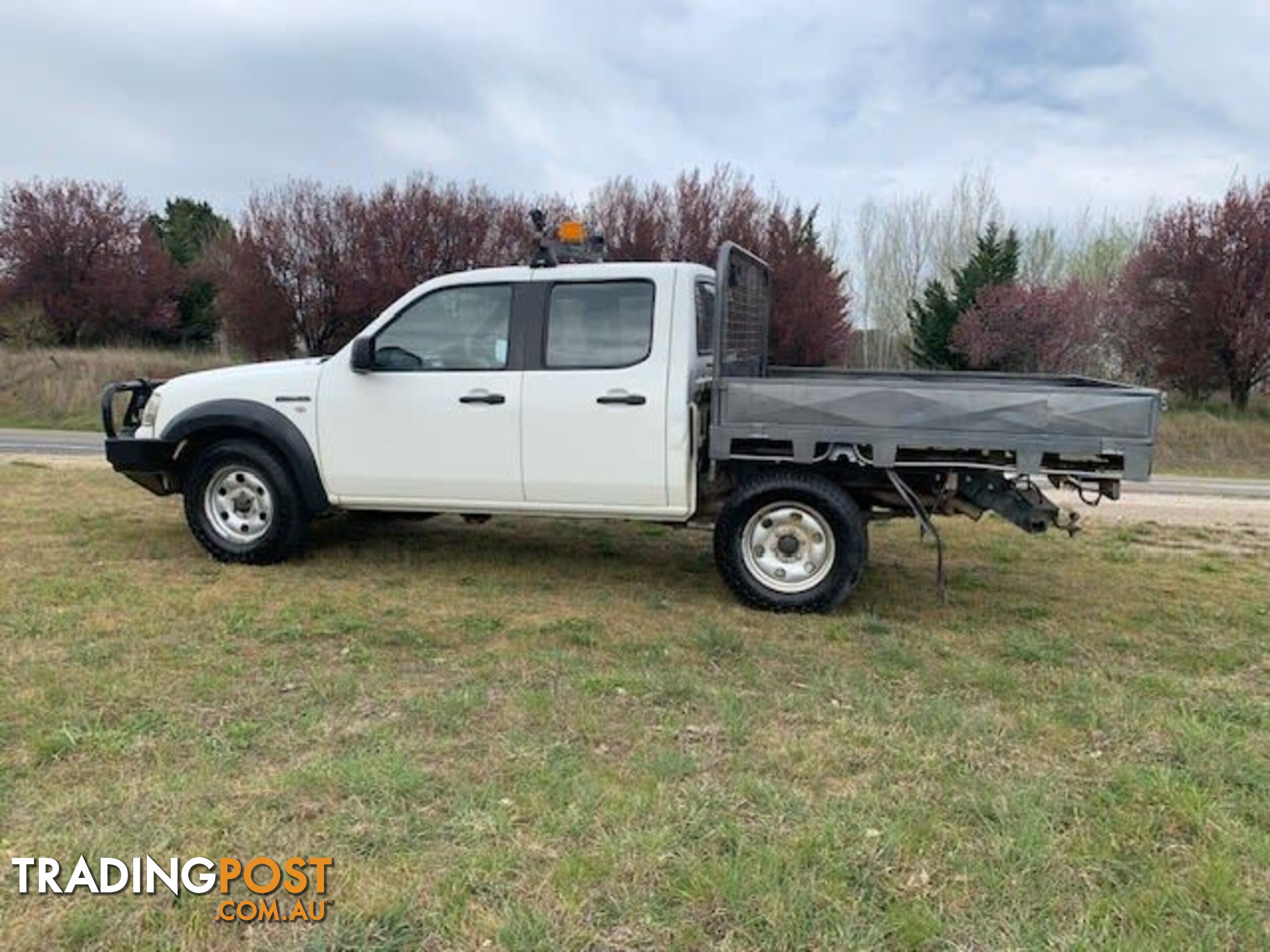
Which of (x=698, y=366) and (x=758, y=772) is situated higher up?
(x=698, y=366)

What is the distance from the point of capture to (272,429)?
5.98 meters

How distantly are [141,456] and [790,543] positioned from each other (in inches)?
165

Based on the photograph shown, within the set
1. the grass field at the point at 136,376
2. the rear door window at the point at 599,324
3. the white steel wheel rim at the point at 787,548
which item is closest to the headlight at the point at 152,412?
the rear door window at the point at 599,324

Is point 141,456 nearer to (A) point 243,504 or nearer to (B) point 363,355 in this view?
(A) point 243,504

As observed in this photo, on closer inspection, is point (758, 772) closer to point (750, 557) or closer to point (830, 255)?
point (750, 557)

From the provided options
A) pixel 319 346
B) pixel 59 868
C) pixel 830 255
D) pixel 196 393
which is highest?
pixel 830 255

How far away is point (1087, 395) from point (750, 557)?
6.43 ft

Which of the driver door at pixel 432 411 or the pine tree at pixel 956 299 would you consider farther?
the pine tree at pixel 956 299

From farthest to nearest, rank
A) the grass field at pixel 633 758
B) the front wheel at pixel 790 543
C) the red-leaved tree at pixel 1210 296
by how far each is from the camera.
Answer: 1. the red-leaved tree at pixel 1210 296
2. the front wheel at pixel 790 543
3. the grass field at pixel 633 758

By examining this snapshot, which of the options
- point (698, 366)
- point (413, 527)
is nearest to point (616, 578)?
point (698, 366)

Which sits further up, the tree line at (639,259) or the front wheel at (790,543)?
the tree line at (639,259)

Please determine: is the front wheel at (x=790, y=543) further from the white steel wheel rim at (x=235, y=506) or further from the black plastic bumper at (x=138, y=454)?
the black plastic bumper at (x=138, y=454)

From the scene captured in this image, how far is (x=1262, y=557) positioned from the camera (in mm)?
7734

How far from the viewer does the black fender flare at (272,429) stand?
5.98m
